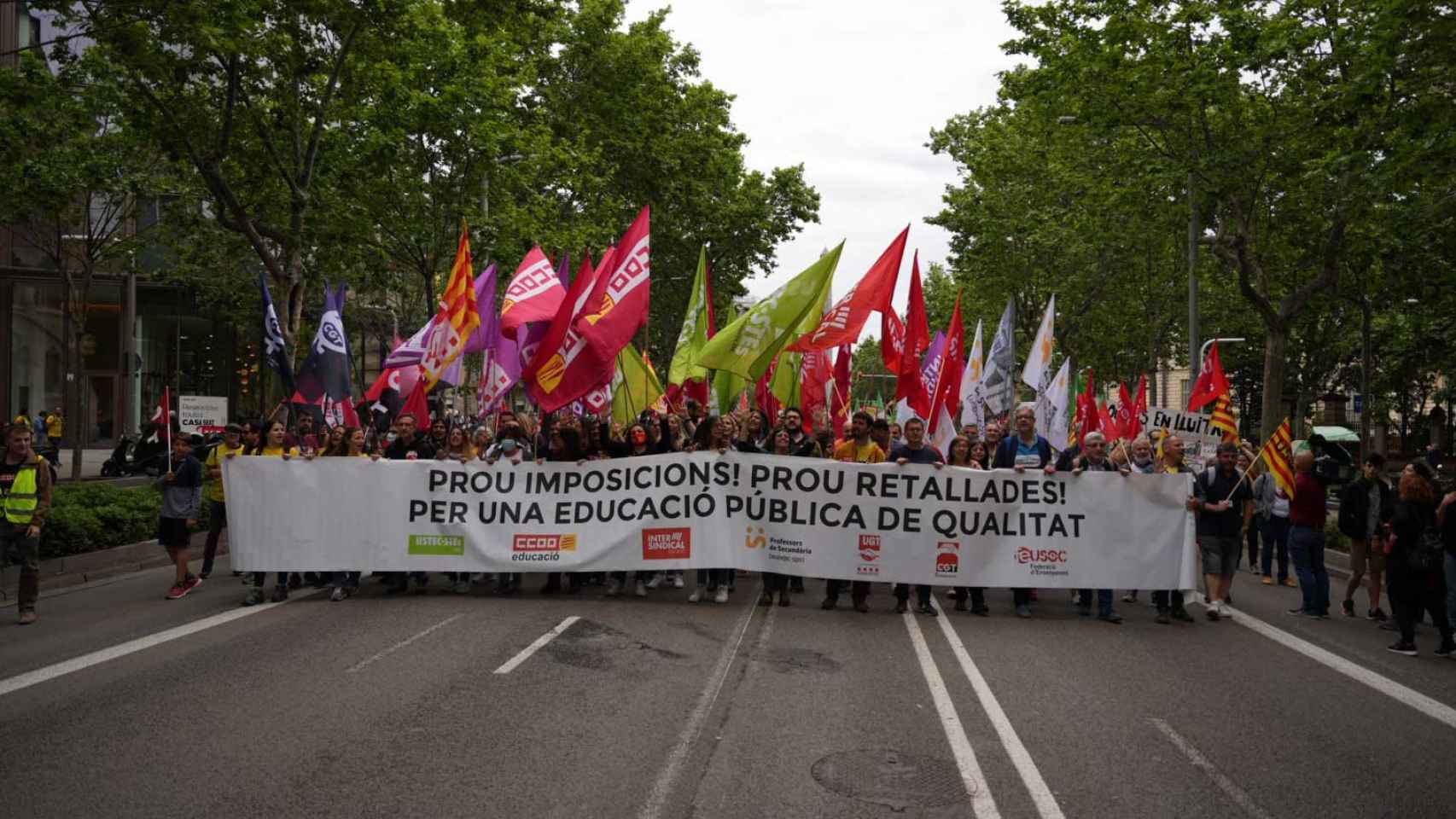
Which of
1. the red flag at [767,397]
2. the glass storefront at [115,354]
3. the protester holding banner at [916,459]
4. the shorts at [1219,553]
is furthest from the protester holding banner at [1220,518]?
the glass storefront at [115,354]

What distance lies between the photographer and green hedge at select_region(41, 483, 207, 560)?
13117 millimetres

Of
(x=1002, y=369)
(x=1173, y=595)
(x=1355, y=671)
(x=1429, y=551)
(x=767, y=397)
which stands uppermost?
(x=1002, y=369)

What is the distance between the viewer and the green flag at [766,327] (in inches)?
452

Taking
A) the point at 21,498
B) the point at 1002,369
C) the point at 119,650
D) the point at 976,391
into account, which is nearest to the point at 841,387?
the point at 976,391

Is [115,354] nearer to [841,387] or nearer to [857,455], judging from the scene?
[841,387]

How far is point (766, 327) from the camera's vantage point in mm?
11539

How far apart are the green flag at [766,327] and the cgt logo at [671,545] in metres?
1.71

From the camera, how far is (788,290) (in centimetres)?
1153

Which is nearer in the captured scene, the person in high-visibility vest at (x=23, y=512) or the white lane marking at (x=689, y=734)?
the white lane marking at (x=689, y=734)

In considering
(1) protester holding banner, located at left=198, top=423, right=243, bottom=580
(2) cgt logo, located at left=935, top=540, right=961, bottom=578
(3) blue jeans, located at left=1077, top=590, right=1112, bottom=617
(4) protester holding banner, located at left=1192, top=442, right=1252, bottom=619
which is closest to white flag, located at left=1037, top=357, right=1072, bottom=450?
(4) protester holding banner, located at left=1192, top=442, right=1252, bottom=619

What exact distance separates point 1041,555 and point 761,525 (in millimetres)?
2753

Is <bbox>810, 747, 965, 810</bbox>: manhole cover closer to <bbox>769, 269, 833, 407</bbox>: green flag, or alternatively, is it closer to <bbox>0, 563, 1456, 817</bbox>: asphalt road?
<bbox>0, 563, 1456, 817</bbox>: asphalt road

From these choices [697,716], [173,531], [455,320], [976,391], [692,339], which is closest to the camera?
[697,716]

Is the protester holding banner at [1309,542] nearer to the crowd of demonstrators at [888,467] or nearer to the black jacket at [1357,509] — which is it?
the crowd of demonstrators at [888,467]
